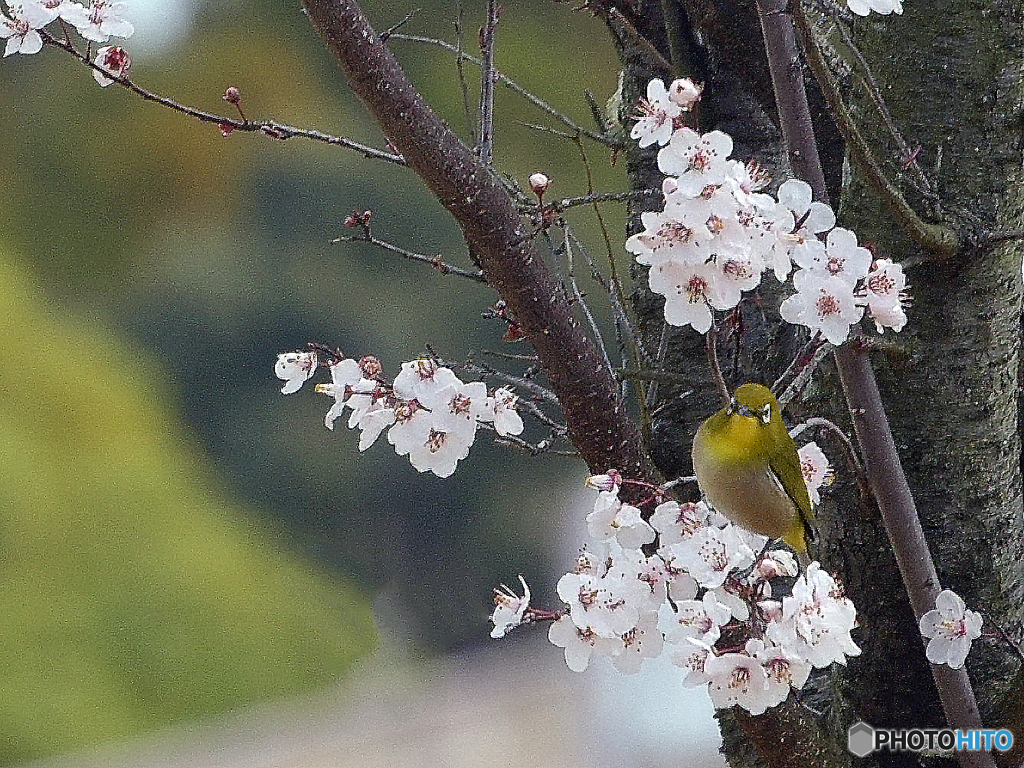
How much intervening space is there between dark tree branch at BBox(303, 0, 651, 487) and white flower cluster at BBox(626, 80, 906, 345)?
0.06 meters

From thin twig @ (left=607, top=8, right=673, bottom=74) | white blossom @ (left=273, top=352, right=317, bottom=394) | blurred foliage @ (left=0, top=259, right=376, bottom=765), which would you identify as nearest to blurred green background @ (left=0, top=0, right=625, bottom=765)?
blurred foliage @ (left=0, top=259, right=376, bottom=765)

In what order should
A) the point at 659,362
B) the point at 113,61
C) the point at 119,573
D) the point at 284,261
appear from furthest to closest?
the point at 284,261
the point at 119,573
the point at 659,362
the point at 113,61

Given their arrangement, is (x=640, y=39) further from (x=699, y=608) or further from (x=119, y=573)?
(x=119, y=573)

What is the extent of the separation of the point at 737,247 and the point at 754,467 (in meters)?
0.11

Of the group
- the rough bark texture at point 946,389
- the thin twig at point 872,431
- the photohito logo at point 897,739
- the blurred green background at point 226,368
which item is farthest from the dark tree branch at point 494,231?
the blurred green background at point 226,368

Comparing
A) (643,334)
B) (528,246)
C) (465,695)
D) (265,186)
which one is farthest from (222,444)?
(528,246)

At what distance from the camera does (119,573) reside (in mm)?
1049

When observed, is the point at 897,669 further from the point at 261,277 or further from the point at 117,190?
the point at 117,190

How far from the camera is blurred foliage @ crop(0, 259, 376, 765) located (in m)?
1.01

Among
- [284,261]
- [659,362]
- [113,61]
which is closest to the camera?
[113,61]

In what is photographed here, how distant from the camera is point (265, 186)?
1159 millimetres

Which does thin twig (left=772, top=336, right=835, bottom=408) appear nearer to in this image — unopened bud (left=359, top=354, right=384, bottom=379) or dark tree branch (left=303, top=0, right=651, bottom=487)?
dark tree branch (left=303, top=0, right=651, bottom=487)

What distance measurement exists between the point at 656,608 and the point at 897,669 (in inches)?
7.7

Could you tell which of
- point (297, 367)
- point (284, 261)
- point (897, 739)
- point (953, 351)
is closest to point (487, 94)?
point (297, 367)
